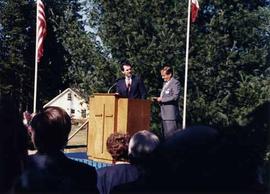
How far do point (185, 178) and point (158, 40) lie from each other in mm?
15810

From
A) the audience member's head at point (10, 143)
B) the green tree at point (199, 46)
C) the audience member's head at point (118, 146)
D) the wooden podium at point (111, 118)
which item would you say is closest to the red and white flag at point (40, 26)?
the green tree at point (199, 46)

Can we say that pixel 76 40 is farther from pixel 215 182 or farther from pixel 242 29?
pixel 215 182

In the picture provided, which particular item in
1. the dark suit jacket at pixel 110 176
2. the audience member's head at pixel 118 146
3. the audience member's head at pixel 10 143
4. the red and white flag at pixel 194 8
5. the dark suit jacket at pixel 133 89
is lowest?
the dark suit jacket at pixel 110 176

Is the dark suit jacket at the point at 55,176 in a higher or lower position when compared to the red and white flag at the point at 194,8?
lower

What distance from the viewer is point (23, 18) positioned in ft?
79.0

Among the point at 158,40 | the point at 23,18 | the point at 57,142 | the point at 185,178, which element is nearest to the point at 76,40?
the point at 158,40

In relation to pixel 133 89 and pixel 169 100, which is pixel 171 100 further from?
pixel 133 89

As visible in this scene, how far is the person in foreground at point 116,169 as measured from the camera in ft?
8.44

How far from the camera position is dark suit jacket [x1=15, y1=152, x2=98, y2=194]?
1732mm

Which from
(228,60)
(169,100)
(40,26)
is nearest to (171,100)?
(169,100)

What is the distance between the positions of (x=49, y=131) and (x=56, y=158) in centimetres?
11

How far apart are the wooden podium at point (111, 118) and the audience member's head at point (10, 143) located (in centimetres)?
507

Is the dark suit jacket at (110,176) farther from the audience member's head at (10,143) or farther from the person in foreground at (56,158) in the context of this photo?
the audience member's head at (10,143)

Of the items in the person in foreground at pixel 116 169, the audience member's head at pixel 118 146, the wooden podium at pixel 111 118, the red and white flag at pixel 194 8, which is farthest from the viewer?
the red and white flag at pixel 194 8
